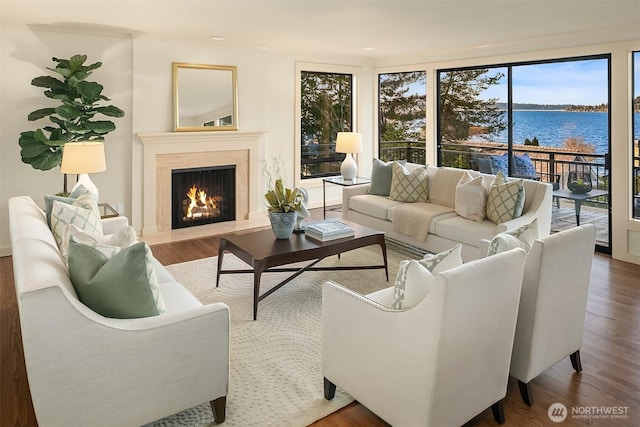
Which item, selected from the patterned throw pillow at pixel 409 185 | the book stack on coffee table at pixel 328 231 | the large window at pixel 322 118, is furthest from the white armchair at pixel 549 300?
the large window at pixel 322 118

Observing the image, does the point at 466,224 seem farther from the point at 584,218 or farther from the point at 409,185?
the point at 584,218

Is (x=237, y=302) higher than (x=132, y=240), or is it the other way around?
(x=132, y=240)

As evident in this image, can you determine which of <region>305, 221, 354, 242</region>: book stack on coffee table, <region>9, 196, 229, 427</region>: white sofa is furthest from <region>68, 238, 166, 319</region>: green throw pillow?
<region>305, 221, 354, 242</region>: book stack on coffee table

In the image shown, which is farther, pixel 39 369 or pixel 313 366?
pixel 313 366

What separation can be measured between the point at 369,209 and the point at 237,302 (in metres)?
2.25

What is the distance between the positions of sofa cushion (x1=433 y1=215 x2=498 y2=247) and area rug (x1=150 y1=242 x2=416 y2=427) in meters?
0.50

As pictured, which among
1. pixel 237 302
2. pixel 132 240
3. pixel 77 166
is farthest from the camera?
pixel 77 166

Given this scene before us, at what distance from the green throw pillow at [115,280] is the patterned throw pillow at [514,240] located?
159 cm

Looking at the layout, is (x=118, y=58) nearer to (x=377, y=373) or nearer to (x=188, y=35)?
(x=188, y=35)

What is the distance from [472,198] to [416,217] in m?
0.58

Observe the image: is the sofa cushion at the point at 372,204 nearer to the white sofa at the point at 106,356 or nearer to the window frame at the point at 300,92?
the window frame at the point at 300,92

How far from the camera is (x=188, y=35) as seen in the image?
552 centimetres

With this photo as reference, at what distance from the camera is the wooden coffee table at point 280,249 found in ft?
11.2

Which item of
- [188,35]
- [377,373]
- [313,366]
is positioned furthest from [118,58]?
[377,373]
